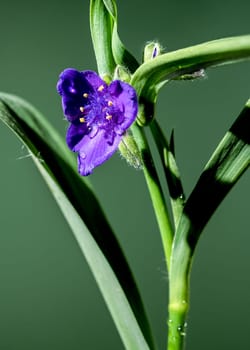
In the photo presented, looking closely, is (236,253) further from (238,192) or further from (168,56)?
(168,56)

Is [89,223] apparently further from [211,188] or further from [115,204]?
[115,204]

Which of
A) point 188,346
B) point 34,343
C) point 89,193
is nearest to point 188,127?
point 188,346

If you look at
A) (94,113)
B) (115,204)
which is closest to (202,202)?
(94,113)

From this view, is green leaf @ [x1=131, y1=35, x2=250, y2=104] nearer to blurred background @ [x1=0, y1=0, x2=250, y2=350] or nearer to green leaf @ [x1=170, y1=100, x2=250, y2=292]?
green leaf @ [x1=170, y1=100, x2=250, y2=292]

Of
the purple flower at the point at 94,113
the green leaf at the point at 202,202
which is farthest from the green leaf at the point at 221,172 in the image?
the purple flower at the point at 94,113

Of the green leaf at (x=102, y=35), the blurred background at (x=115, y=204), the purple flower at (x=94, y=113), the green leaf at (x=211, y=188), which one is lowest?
the blurred background at (x=115, y=204)

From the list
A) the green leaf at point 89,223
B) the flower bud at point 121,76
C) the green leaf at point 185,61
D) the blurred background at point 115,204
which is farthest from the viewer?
the blurred background at point 115,204

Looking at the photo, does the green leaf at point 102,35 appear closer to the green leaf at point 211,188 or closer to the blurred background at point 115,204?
the green leaf at point 211,188
